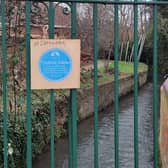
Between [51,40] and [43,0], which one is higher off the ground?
[43,0]

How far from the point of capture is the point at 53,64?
2.79 metres

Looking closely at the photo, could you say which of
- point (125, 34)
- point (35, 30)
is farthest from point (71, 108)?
point (125, 34)

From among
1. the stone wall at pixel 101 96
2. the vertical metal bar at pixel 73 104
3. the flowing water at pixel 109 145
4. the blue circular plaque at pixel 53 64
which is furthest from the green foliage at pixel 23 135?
the stone wall at pixel 101 96

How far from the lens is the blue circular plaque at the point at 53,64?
2801 millimetres

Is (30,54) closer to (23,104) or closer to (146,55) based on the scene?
(23,104)

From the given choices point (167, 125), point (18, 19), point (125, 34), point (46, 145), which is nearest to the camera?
point (167, 125)

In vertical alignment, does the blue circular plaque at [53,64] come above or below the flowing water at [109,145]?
above

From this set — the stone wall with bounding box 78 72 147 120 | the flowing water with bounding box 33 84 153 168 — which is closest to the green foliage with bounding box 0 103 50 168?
the flowing water with bounding box 33 84 153 168

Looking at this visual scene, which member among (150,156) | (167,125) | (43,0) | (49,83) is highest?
(43,0)

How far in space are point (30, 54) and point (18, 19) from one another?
10.3 feet

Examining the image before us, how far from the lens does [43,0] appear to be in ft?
9.41

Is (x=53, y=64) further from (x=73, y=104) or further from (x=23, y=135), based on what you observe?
(x=23, y=135)

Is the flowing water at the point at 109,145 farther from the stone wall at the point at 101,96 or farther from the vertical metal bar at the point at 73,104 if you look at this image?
the vertical metal bar at the point at 73,104

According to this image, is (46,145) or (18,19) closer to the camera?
(18,19)
